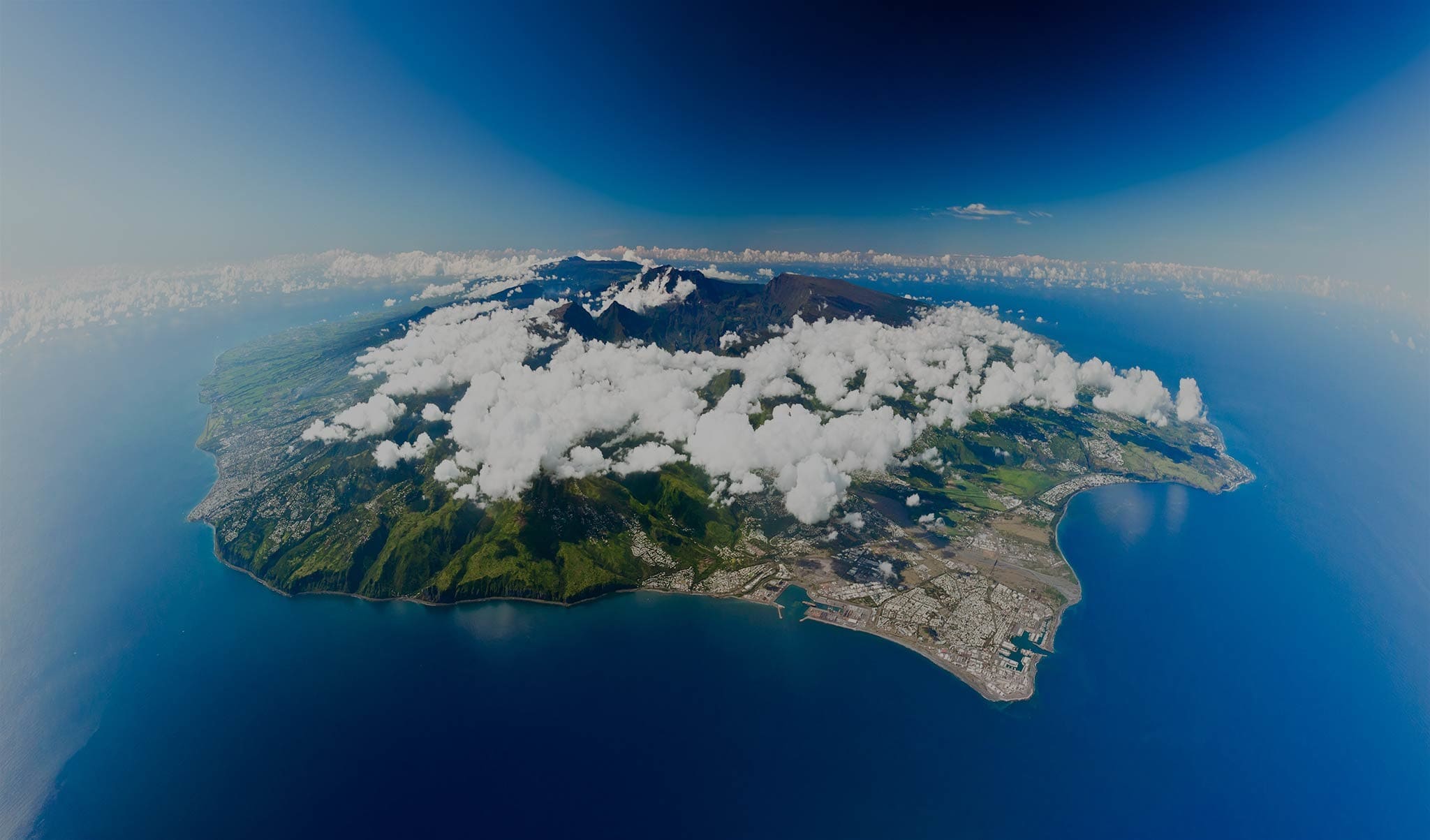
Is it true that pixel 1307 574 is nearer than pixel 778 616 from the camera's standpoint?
No

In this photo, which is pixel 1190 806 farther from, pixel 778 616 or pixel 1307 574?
pixel 1307 574

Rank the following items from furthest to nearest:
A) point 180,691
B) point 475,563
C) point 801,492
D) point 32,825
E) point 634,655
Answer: point 801,492, point 475,563, point 634,655, point 180,691, point 32,825

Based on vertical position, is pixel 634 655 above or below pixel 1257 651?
below

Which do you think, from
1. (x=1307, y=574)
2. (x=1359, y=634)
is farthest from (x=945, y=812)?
(x=1307, y=574)

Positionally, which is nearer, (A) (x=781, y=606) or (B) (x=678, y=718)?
(B) (x=678, y=718)

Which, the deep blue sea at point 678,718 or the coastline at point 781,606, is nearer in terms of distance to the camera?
the deep blue sea at point 678,718

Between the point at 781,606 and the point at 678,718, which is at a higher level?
the point at 781,606

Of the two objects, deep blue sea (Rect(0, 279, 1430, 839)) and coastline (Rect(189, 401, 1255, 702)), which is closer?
deep blue sea (Rect(0, 279, 1430, 839))

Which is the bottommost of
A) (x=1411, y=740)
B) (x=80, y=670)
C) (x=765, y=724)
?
(x=80, y=670)
